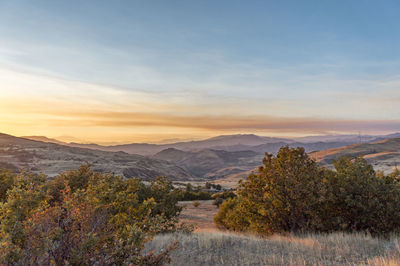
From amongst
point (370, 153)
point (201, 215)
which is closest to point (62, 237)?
point (201, 215)

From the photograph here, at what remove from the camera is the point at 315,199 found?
12.5m

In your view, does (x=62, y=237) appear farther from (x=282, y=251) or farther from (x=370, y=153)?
(x=370, y=153)

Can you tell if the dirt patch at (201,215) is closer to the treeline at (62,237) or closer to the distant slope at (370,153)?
the treeline at (62,237)

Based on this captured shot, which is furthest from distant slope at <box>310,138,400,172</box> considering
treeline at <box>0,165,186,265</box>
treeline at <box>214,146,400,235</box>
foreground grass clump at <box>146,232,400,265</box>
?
treeline at <box>0,165,186,265</box>

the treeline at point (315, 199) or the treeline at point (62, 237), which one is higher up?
the treeline at point (62, 237)

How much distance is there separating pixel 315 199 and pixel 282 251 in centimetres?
495

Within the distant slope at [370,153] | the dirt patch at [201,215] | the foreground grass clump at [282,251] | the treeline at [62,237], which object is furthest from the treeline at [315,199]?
the distant slope at [370,153]

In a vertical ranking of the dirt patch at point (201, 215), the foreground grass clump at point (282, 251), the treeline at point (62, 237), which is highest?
the treeline at point (62, 237)

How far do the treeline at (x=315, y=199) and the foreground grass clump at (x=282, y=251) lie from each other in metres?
2.83

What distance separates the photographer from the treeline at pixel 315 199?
12.8m

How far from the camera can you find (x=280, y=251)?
8.62 meters

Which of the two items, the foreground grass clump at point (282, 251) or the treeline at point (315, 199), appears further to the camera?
the treeline at point (315, 199)

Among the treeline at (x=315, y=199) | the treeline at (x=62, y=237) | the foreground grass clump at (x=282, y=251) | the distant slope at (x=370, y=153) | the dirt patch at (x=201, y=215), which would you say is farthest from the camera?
the distant slope at (x=370, y=153)

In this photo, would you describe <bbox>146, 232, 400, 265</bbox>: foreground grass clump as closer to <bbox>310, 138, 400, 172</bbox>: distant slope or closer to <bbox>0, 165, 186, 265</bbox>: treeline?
<bbox>0, 165, 186, 265</bbox>: treeline
